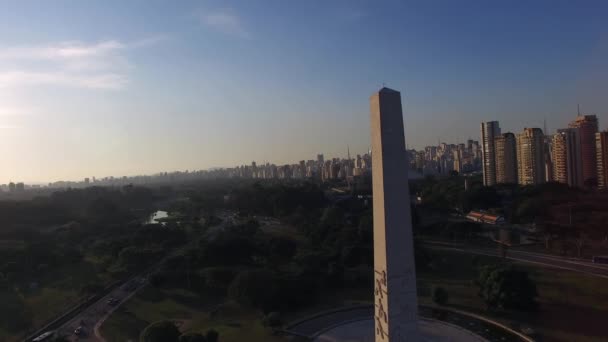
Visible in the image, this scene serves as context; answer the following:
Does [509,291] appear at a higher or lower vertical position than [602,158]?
lower

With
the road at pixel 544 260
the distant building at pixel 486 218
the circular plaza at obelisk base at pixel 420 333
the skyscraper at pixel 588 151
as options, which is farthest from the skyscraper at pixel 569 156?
the circular plaza at obelisk base at pixel 420 333

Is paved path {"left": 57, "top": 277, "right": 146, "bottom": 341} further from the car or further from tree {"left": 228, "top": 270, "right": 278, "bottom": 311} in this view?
tree {"left": 228, "top": 270, "right": 278, "bottom": 311}

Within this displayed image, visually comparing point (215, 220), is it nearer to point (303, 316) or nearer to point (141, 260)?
point (141, 260)

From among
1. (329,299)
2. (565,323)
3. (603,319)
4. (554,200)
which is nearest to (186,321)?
(329,299)

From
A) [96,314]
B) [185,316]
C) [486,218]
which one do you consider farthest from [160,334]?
[486,218]

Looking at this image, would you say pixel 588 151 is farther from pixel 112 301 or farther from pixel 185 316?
pixel 112 301

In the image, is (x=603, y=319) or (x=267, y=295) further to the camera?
(x=267, y=295)

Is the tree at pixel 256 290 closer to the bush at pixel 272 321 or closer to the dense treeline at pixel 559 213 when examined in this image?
the bush at pixel 272 321
